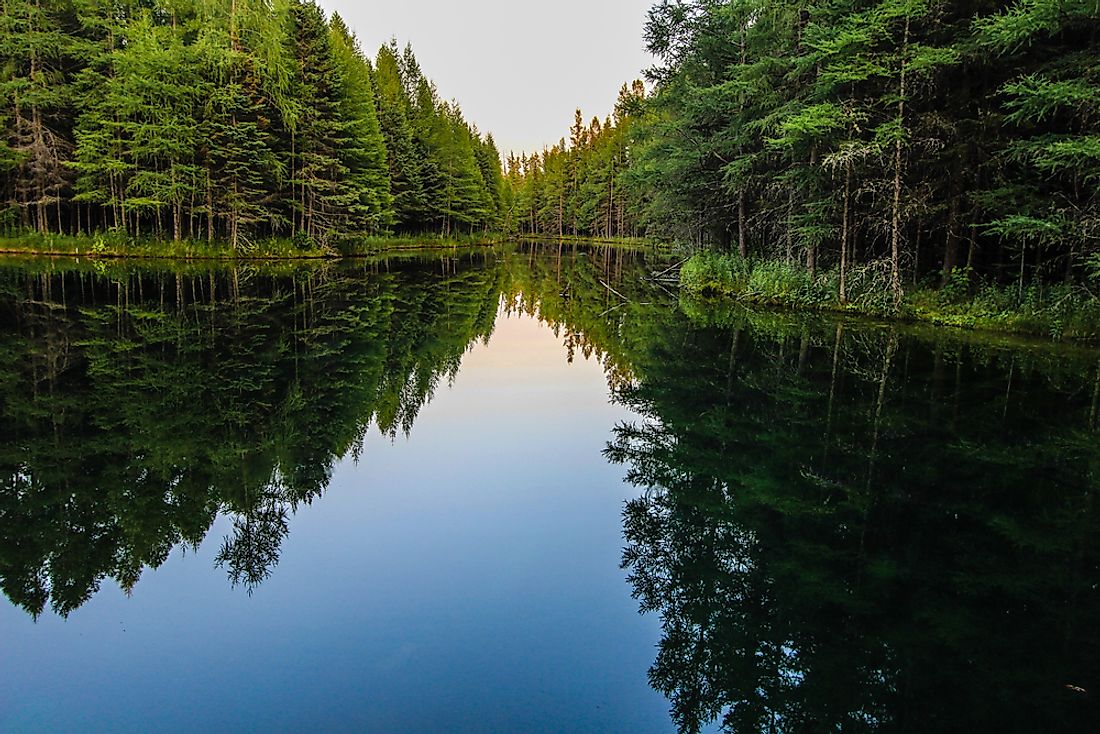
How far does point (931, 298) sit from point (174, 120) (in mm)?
33865

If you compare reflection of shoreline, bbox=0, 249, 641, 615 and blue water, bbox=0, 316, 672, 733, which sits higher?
reflection of shoreline, bbox=0, 249, 641, 615

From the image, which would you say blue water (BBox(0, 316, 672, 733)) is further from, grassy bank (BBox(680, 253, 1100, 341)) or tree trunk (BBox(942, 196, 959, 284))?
tree trunk (BBox(942, 196, 959, 284))

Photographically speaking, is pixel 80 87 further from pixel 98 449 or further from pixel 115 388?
pixel 98 449

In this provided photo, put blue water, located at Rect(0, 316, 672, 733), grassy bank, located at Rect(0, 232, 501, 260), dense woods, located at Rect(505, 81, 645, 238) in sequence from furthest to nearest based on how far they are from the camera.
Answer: dense woods, located at Rect(505, 81, 645, 238)
grassy bank, located at Rect(0, 232, 501, 260)
blue water, located at Rect(0, 316, 672, 733)

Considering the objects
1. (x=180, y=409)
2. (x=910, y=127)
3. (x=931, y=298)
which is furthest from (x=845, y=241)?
(x=180, y=409)

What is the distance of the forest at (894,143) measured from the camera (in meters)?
14.0

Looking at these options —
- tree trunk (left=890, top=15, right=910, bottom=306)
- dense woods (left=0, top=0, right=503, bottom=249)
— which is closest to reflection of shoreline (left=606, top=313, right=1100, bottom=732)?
tree trunk (left=890, top=15, right=910, bottom=306)

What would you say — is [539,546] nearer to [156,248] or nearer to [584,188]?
[156,248]

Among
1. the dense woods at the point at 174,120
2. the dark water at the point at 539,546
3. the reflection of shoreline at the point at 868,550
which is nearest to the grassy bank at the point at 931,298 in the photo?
the dark water at the point at 539,546

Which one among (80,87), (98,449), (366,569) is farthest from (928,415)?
(80,87)

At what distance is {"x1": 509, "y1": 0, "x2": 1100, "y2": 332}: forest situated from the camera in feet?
45.9

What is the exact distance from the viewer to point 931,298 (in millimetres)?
17250

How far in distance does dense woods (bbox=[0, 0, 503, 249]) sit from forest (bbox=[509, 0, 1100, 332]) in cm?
2046

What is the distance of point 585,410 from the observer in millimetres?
10055
